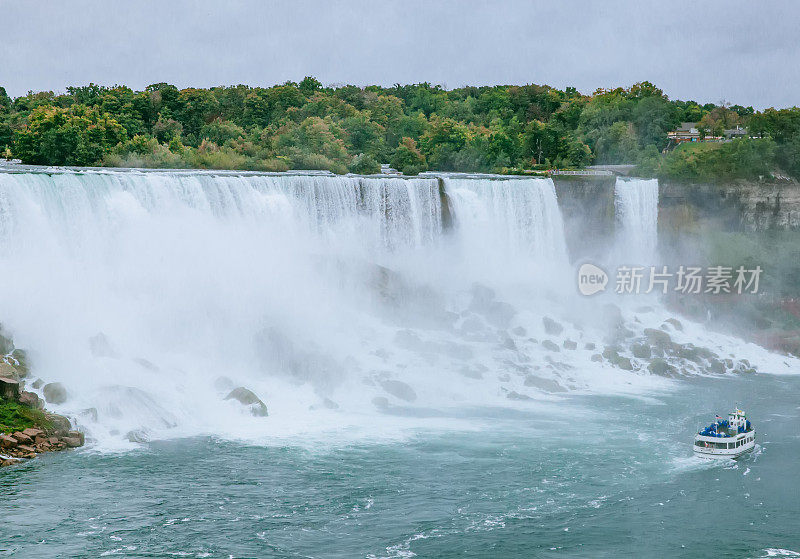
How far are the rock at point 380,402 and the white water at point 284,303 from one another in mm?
99

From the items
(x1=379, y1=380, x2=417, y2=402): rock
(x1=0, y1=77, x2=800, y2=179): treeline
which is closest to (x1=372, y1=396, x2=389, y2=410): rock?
(x1=379, y1=380, x2=417, y2=402): rock

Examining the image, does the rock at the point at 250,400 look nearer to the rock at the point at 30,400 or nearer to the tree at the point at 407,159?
the rock at the point at 30,400

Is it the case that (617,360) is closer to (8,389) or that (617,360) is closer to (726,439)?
(726,439)

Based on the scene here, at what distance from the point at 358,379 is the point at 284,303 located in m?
5.91

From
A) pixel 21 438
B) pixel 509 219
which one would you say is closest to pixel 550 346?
pixel 509 219

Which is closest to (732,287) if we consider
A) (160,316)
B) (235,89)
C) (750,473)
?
(750,473)

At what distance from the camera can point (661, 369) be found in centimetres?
4381

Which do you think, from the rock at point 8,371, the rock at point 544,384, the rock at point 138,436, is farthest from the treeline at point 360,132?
the rock at point 138,436

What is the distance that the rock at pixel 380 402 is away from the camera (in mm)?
35969

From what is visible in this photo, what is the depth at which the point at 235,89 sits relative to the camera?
85812 millimetres

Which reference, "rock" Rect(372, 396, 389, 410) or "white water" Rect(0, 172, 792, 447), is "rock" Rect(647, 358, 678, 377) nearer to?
"white water" Rect(0, 172, 792, 447)

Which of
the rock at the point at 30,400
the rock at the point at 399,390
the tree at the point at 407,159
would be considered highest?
the tree at the point at 407,159

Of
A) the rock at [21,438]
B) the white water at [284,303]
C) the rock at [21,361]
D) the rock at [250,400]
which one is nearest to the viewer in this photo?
the rock at [21,438]

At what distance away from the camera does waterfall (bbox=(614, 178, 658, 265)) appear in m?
57.6
